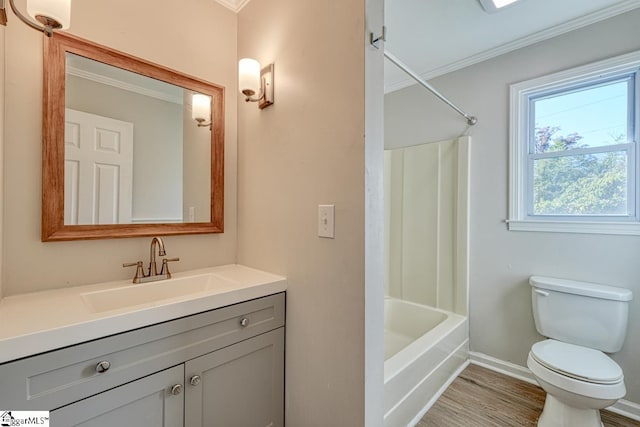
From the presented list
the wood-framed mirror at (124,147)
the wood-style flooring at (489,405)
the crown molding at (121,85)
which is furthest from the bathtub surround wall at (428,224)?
the crown molding at (121,85)

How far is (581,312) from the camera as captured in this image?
1665 millimetres

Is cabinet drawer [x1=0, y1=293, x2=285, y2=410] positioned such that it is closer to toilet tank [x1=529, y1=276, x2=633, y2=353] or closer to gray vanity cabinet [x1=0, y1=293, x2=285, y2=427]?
gray vanity cabinet [x1=0, y1=293, x2=285, y2=427]

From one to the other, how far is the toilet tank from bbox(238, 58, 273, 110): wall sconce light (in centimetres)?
207

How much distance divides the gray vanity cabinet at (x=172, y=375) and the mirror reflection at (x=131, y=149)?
25.3 inches

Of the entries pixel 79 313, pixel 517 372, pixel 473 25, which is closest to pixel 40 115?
pixel 79 313

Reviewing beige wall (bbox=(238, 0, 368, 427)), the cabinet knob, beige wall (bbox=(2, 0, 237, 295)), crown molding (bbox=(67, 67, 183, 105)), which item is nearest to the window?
beige wall (bbox=(238, 0, 368, 427))

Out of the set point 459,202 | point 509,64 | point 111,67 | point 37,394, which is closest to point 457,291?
point 459,202

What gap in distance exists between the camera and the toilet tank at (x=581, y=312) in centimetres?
158

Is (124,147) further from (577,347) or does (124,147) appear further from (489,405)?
(577,347)

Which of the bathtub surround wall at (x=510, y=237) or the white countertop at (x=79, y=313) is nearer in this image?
the white countertop at (x=79, y=313)

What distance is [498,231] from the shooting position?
2107mm

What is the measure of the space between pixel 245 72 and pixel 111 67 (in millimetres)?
608

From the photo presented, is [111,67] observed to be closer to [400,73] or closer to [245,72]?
[245,72]

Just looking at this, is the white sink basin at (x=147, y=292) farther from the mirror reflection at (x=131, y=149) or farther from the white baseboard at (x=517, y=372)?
the white baseboard at (x=517, y=372)
